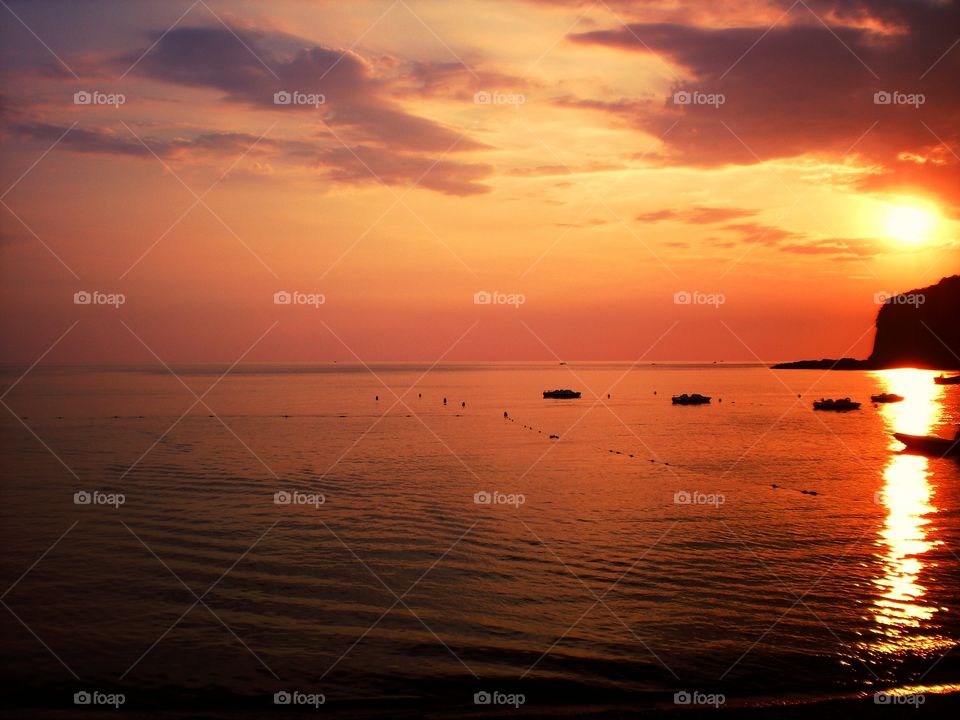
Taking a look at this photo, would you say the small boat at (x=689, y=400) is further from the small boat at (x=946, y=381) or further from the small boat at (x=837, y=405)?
→ the small boat at (x=946, y=381)

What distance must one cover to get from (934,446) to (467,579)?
150 ft

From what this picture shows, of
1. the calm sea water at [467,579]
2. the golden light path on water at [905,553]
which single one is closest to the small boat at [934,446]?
the golden light path on water at [905,553]

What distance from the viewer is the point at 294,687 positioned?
13414 millimetres

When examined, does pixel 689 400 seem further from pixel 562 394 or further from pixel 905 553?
pixel 905 553

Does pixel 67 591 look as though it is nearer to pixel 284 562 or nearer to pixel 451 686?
pixel 284 562

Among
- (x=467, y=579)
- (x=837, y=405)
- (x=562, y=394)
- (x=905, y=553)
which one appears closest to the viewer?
(x=467, y=579)

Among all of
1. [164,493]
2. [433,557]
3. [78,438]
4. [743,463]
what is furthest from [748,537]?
[78,438]

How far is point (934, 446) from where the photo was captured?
164 feet

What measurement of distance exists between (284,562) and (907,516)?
26274 mm

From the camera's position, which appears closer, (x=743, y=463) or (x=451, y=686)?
(x=451, y=686)

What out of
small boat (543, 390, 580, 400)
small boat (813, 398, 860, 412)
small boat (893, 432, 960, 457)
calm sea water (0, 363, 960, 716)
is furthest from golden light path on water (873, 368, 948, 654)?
small boat (543, 390, 580, 400)

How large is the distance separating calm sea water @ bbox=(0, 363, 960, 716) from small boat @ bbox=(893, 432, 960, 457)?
632 cm

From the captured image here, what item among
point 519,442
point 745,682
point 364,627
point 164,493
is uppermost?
point 519,442

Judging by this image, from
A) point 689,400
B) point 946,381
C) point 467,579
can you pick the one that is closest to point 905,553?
point 467,579
